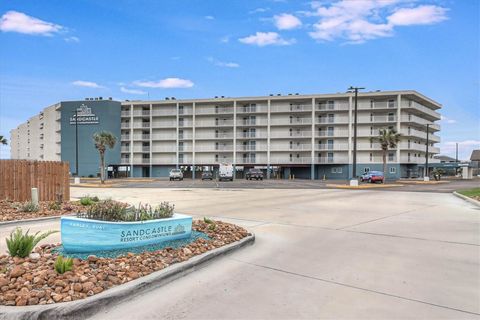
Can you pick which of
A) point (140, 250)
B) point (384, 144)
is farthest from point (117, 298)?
point (384, 144)

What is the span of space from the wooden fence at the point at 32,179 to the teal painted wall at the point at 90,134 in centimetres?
5967

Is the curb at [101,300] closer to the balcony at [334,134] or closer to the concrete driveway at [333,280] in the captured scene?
the concrete driveway at [333,280]

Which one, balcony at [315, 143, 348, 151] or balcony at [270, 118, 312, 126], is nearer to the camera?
balcony at [315, 143, 348, 151]

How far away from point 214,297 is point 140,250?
2.06 m

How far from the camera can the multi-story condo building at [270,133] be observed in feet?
217

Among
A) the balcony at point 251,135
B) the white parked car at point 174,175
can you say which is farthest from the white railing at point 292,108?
the white parked car at point 174,175

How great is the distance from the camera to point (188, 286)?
17.3 ft

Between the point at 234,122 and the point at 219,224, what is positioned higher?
the point at 234,122

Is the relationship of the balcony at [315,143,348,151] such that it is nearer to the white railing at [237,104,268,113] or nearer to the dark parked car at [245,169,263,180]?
the white railing at [237,104,268,113]

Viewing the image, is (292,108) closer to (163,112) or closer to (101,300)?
(163,112)

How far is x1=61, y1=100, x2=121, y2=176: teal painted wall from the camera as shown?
7350 centimetres

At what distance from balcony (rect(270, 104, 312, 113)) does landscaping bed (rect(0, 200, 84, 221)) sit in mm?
59553

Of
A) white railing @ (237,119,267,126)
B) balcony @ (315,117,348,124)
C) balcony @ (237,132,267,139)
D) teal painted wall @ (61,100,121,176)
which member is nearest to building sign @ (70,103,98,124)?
teal painted wall @ (61,100,121,176)

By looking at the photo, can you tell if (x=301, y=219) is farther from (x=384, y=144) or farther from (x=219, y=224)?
(x=384, y=144)
